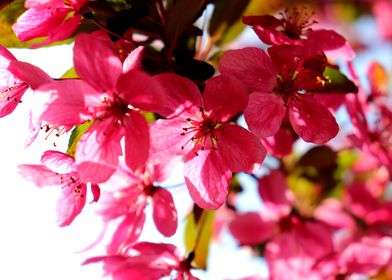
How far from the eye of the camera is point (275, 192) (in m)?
1.95

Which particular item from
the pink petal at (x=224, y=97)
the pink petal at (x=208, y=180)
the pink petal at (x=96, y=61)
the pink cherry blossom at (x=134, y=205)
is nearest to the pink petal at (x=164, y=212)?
the pink cherry blossom at (x=134, y=205)

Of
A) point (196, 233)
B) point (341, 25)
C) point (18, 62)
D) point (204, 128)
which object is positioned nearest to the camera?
point (18, 62)

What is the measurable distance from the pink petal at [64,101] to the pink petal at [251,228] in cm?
90

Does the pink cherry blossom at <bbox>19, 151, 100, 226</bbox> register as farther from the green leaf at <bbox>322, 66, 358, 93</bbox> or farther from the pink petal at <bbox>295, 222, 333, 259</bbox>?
the pink petal at <bbox>295, 222, 333, 259</bbox>

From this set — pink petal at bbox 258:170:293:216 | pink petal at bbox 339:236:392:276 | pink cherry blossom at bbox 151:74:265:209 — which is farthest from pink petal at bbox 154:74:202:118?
pink petal at bbox 339:236:392:276

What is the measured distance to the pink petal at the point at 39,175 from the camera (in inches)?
52.4

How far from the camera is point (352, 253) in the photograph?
5.93 feet

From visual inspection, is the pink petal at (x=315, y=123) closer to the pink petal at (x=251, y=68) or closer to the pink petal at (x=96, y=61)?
the pink petal at (x=251, y=68)

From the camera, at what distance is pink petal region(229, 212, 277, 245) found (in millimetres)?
1974

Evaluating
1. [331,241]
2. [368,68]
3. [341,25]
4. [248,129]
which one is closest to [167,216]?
[248,129]

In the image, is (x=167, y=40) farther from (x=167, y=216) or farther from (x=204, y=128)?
(x=167, y=216)

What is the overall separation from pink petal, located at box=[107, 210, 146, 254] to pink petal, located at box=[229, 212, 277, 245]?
55 cm

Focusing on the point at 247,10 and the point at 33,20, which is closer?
the point at 33,20

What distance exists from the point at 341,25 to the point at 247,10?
1.90 m
